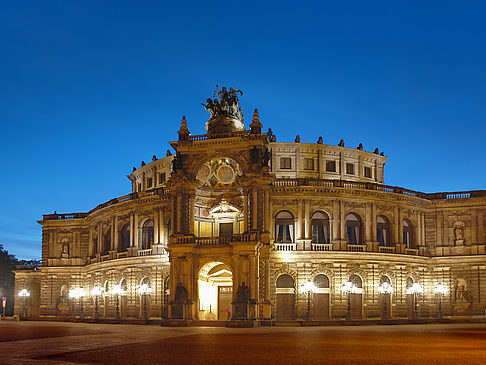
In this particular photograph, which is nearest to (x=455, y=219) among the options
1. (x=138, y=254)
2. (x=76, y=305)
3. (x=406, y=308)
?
(x=406, y=308)

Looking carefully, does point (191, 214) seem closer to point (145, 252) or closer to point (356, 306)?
point (145, 252)

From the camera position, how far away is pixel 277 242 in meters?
61.8

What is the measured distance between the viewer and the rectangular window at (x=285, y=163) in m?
72.9

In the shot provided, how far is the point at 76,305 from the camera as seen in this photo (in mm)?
78312

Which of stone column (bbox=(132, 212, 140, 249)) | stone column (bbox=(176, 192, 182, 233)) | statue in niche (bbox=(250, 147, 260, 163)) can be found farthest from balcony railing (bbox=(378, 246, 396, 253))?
stone column (bbox=(132, 212, 140, 249))

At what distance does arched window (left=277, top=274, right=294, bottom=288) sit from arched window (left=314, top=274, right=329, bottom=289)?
8.08 ft

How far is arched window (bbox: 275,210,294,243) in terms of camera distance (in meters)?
62.1

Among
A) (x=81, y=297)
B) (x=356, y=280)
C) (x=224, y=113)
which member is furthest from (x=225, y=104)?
(x=81, y=297)

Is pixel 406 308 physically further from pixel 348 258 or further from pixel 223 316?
pixel 223 316

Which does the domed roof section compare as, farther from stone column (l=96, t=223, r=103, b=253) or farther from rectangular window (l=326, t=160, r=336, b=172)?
stone column (l=96, t=223, r=103, b=253)

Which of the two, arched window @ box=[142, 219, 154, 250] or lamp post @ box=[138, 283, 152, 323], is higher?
arched window @ box=[142, 219, 154, 250]

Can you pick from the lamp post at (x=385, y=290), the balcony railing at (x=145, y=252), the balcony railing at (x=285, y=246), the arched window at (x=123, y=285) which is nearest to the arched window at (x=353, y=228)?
the lamp post at (x=385, y=290)

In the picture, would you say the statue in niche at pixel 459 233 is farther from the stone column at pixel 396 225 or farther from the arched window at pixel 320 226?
the arched window at pixel 320 226

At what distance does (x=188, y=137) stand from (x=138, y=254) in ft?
55.4
